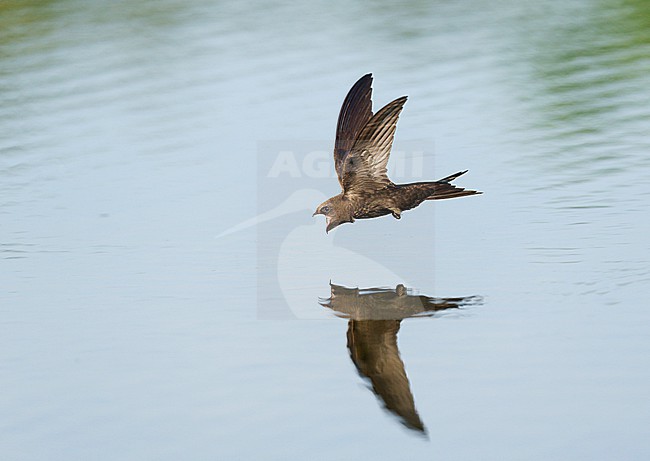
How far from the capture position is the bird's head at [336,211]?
9.32 meters

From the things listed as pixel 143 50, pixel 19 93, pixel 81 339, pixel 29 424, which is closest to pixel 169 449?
pixel 29 424

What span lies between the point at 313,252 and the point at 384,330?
1.91 m

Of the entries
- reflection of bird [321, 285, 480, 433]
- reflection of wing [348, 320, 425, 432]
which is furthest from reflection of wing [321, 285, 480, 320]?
reflection of wing [348, 320, 425, 432]

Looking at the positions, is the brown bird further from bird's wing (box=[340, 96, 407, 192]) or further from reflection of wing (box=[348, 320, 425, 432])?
reflection of wing (box=[348, 320, 425, 432])

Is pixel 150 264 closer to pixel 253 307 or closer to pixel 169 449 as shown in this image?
pixel 253 307

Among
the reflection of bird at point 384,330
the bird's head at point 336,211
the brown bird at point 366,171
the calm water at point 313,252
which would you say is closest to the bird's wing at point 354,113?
the brown bird at point 366,171

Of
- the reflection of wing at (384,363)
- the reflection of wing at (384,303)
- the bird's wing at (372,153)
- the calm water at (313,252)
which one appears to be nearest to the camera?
the calm water at (313,252)

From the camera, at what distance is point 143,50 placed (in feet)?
55.8

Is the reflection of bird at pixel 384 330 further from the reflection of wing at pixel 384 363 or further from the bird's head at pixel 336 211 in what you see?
the bird's head at pixel 336 211

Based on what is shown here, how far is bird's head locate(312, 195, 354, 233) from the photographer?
367 inches

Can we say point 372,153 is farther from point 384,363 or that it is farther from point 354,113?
point 384,363

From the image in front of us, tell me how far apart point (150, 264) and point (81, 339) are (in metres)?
1.51

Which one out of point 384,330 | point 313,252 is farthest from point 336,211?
point 384,330

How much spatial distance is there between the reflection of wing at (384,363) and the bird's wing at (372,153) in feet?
Result: 5.53
